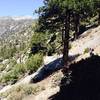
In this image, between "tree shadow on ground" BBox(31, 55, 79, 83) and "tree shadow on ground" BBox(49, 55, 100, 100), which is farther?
"tree shadow on ground" BBox(31, 55, 79, 83)

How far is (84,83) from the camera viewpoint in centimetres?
2455

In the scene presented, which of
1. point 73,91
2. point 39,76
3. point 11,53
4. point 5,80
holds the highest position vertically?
point 73,91

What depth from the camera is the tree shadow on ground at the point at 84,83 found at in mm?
23011

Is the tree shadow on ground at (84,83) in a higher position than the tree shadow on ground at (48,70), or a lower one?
higher

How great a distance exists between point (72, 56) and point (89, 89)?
2011 centimetres

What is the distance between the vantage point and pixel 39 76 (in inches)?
1613

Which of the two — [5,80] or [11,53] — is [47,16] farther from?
[11,53]

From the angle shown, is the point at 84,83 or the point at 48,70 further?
the point at 48,70

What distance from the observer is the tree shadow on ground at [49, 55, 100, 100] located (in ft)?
75.5

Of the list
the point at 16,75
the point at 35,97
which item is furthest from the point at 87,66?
the point at 16,75

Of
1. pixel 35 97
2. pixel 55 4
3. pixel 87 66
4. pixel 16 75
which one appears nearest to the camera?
pixel 87 66

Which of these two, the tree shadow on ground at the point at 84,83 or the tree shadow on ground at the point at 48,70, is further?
→ the tree shadow on ground at the point at 48,70

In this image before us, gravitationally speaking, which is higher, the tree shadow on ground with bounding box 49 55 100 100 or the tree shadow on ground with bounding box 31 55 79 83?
the tree shadow on ground with bounding box 49 55 100 100

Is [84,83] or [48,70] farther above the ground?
[84,83]
